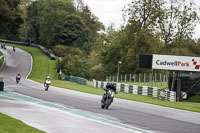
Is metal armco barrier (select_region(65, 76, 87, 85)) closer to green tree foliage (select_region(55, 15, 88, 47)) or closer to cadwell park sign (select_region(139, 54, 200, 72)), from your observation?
cadwell park sign (select_region(139, 54, 200, 72))

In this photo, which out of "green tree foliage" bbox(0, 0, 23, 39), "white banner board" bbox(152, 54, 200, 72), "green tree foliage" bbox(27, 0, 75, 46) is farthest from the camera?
"green tree foliage" bbox(27, 0, 75, 46)

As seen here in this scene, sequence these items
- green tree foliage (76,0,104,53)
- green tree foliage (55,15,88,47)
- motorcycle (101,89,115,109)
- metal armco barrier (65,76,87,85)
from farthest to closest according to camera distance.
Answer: green tree foliage (76,0,104,53) → green tree foliage (55,15,88,47) → metal armco barrier (65,76,87,85) → motorcycle (101,89,115,109)

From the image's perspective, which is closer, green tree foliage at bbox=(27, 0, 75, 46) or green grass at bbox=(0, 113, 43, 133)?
green grass at bbox=(0, 113, 43, 133)

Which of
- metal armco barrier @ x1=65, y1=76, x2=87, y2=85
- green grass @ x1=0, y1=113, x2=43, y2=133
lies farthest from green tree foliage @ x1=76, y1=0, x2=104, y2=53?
green grass @ x1=0, y1=113, x2=43, y2=133

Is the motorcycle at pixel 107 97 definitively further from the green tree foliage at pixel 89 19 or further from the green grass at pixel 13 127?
the green tree foliage at pixel 89 19

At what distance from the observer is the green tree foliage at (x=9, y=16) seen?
68.1 metres

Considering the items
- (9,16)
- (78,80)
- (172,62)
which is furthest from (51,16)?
(172,62)

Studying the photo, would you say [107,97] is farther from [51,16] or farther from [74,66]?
[51,16]

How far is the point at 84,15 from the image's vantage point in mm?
132250

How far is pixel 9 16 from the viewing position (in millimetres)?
68875

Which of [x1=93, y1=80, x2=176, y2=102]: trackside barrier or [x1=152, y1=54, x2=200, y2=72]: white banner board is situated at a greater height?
[x1=152, y1=54, x2=200, y2=72]: white banner board

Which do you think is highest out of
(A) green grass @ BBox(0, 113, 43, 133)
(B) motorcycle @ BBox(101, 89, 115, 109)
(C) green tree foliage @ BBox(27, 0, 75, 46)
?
(C) green tree foliage @ BBox(27, 0, 75, 46)

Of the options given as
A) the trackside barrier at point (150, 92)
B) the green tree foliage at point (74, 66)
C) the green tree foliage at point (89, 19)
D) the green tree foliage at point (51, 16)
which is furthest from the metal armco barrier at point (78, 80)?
the green tree foliage at point (89, 19)

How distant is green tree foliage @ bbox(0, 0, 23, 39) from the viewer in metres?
68.1
